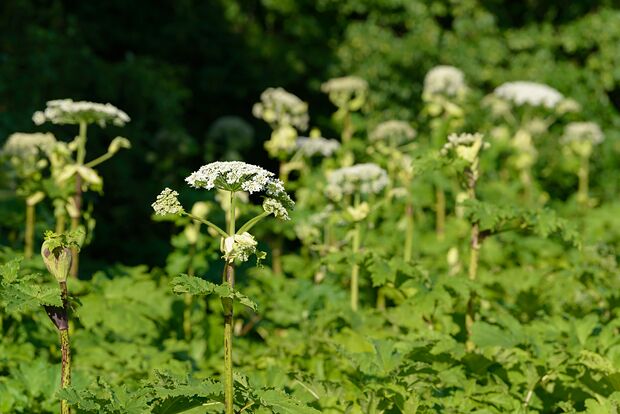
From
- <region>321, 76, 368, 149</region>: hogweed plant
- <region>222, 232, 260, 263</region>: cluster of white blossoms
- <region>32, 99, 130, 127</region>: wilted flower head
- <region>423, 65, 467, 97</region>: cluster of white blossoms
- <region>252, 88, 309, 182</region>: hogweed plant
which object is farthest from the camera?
<region>423, 65, 467, 97</region>: cluster of white blossoms

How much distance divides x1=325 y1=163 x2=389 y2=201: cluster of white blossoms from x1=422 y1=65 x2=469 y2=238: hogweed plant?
3.80 feet

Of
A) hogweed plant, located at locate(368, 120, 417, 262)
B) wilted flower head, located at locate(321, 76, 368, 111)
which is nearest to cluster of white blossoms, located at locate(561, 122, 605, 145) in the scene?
hogweed plant, located at locate(368, 120, 417, 262)

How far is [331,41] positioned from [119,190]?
Result: 3926mm

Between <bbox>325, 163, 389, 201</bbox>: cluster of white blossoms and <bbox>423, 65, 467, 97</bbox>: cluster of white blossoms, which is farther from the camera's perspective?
<bbox>423, 65, 467, 97</bbox>: cluster of white blossoms

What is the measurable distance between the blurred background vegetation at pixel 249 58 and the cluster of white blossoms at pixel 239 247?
14.5 ft

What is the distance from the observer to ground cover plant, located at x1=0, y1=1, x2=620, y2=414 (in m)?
2.24

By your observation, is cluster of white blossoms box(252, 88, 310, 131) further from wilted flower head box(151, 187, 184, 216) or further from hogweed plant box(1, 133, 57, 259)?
wilted flower head box(151, 187, 184, 216)

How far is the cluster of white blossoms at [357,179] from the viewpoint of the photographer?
13.5 feet

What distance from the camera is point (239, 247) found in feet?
6.93

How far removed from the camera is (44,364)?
3.12 m

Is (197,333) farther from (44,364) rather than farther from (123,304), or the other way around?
(44,364)

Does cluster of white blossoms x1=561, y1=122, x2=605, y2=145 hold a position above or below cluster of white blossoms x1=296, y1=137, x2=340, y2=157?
above

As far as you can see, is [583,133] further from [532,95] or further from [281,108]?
[281,108]

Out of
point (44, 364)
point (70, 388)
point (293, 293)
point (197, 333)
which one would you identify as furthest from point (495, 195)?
point (70, 388)
